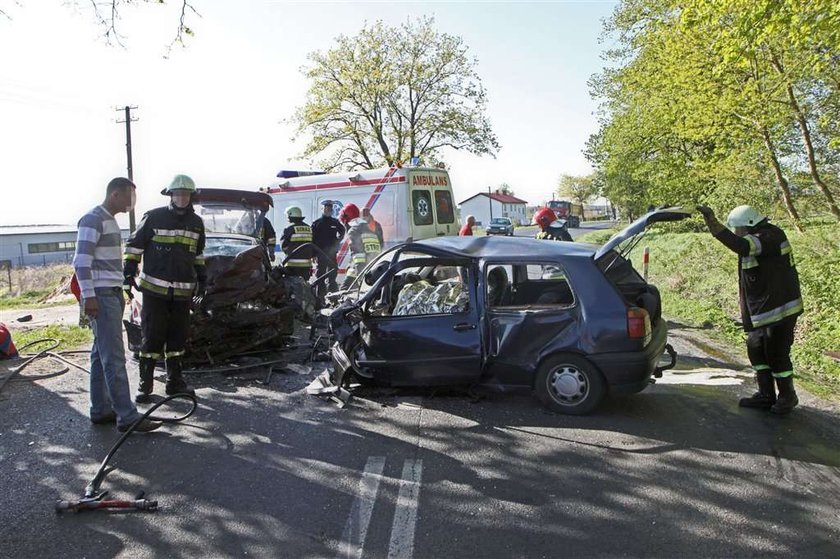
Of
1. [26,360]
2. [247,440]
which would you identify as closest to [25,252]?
[26,360]

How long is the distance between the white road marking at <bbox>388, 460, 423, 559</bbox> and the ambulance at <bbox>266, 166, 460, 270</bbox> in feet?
25.2

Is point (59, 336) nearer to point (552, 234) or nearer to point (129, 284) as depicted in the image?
point (129, 284)

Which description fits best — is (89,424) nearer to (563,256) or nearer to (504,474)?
(504,474)

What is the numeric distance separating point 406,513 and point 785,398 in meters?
3.47

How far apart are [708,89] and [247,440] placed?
41.4 ft

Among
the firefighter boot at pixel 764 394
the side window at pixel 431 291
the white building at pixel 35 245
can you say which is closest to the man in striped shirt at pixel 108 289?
the side window at pixel 431 291

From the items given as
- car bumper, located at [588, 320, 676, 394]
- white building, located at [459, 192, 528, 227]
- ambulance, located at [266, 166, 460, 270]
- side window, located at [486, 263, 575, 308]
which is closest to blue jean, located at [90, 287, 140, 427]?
side window, located at [486, 263, 575, 308]

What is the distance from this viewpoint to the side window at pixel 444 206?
12.0 meters

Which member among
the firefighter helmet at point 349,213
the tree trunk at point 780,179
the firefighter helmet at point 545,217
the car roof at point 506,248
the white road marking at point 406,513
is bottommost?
the white road marking at point 406,513

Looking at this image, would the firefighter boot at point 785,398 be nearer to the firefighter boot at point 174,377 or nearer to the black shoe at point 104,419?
the firefighter boot at point 174,377

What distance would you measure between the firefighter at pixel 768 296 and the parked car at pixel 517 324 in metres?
0.65

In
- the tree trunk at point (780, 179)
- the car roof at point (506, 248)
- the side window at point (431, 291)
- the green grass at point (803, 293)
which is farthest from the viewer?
the tree trunk at point (780, 179)

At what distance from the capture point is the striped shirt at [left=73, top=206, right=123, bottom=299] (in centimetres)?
445

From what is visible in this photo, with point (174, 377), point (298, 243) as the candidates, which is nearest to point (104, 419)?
point (174, 377)
